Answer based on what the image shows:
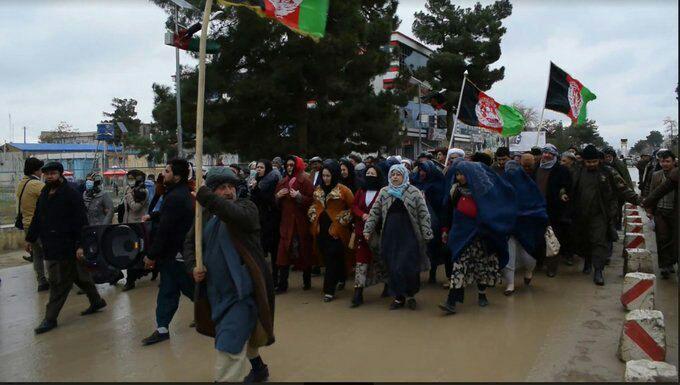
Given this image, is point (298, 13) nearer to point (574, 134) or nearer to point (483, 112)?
point (483, 112)

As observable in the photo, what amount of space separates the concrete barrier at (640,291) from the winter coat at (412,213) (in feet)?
6.94

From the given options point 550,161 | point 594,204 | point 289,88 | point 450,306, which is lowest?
point 450,306

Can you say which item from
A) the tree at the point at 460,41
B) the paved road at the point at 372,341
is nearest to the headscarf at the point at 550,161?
the paved road at the point at 372,341

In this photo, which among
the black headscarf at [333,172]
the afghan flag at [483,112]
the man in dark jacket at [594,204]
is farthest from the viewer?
the afghan flag at [483,112]

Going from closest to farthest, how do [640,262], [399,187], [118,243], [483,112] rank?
[118,243] → [399,187] → [640,262] → [483,112]

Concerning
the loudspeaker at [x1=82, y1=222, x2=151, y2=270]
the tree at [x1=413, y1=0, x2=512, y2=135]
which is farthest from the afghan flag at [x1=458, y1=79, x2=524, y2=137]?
the tree at [x1=413, y1=0, x2=512, y2=135]

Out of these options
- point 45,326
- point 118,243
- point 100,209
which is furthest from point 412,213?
point 100,209

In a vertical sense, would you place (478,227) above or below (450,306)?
above

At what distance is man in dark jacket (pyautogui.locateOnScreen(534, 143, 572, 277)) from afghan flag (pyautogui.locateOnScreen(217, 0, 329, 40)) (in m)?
4.31

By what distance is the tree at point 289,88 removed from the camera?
15148 millimetres

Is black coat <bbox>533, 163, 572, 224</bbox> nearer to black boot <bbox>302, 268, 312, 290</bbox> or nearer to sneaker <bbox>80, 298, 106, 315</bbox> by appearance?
black boot <bbox>302, 268, 312, 290</bbox>

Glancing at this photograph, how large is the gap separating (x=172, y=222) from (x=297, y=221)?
7.52 ft

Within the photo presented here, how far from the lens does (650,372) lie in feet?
12.6

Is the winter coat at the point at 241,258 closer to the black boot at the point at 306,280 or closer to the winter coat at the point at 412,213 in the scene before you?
the winter coat at the point at 412,213
